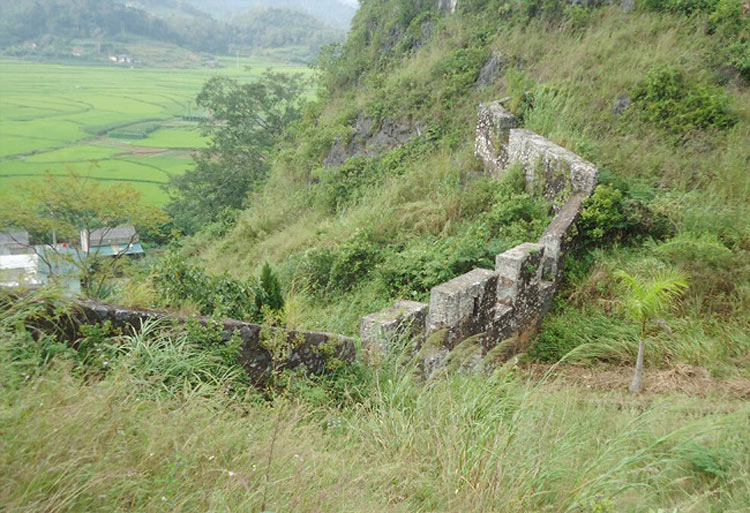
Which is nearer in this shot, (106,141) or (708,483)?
(708,483)

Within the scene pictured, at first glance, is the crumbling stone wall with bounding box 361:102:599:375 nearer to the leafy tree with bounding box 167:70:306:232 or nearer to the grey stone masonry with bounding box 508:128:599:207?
the grey stone masonry with bounding box 508:128:599:207

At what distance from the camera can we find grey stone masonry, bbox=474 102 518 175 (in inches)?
369

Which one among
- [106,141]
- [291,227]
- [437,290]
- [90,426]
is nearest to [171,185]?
[291,227]

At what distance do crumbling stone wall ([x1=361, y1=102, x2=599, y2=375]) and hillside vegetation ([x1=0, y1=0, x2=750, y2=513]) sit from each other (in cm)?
25

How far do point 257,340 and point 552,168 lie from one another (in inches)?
216

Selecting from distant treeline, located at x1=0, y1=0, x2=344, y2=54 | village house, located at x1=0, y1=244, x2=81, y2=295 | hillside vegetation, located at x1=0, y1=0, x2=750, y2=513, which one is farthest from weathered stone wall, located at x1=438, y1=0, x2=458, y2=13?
distant treeline, located at x1=0, y1=0, x2=344, y2=54

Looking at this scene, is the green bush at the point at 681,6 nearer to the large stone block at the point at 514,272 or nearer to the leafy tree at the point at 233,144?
the large stone block at the point at 514,272

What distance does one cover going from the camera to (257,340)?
3877 millimetres

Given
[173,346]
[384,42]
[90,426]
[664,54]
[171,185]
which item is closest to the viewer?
[90,426]

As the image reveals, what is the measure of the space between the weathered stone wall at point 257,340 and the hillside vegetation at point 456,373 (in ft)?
0.36

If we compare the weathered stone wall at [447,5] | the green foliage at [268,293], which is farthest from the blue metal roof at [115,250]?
the weathered stone wall at [447,5]

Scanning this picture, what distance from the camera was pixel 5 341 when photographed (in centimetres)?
275

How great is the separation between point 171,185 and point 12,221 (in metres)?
16.0

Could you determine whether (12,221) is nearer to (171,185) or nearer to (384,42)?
(384,42)
